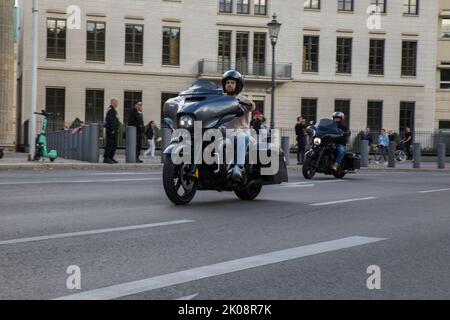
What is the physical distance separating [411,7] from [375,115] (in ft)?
25.9

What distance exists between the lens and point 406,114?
174ft

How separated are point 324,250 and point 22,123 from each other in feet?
138

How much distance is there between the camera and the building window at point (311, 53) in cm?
5103

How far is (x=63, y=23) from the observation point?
46.5 meters

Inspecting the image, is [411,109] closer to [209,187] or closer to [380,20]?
[380,20]

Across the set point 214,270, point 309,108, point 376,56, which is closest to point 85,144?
point 214,270

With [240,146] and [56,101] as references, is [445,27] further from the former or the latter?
[240,146]

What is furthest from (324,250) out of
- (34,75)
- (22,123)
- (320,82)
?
(320,82)

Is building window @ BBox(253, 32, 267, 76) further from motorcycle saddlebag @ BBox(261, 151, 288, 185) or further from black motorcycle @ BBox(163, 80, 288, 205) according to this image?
black motorcycle @ BBox(163, 80, 288, 205)

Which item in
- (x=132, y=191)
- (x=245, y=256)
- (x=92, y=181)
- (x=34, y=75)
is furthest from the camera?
(x=34, y=75)

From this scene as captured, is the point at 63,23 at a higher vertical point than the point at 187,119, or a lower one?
higher

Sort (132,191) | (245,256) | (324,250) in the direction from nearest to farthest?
(245,256), (324,250), (132,191)

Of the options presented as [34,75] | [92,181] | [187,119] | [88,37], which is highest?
[88,37]

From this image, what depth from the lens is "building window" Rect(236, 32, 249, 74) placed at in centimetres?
4997
